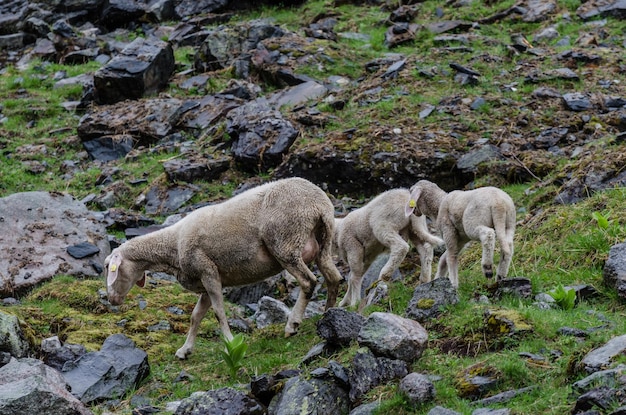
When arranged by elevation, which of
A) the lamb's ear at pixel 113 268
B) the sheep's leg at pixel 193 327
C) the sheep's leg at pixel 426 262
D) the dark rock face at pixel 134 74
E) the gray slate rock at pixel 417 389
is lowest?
the dark rock face at pixel 134 74

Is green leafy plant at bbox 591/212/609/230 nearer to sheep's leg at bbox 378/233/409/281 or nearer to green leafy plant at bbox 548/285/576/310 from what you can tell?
green leafy plant at bbox 548/285/576/310

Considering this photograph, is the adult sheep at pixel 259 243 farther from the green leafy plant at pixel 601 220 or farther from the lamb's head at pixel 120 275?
the green leafy plant at pixel 601 220

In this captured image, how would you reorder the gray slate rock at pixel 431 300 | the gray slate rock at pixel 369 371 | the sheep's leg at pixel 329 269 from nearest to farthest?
the gray slate rock at pixel 369 371
the gray slate rock at pixel 431 300
the sheep's leg at pixel 329 269

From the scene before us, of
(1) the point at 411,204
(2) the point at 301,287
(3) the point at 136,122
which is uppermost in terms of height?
(1) the point at 411,204

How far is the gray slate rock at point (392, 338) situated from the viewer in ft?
22.1

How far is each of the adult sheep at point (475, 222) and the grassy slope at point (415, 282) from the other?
1.15 ft

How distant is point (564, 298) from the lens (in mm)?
7961

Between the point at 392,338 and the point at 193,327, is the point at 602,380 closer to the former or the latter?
the point at 392,338

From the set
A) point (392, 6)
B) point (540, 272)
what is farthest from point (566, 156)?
point (392, 6)

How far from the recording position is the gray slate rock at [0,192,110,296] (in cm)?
1223

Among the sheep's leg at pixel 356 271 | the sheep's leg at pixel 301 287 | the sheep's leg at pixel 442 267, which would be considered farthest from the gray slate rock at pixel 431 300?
the sheep's leg at pixel 356 271

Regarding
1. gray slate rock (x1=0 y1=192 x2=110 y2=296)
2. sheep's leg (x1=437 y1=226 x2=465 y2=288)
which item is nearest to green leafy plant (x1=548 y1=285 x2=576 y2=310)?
sheep's leg (x1=437 y1=226 x2=465 y2=288)

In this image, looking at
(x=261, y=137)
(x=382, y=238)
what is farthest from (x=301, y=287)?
(x=261, y=137)

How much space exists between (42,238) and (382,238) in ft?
19.2
